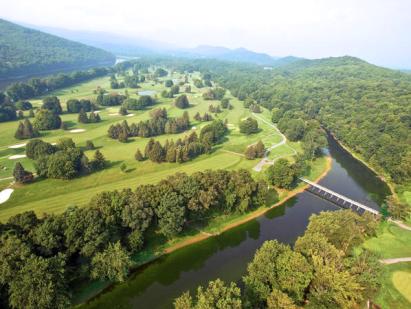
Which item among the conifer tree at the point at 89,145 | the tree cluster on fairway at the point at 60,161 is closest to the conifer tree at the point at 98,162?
the tree cluster on fairway at the point at 60,161

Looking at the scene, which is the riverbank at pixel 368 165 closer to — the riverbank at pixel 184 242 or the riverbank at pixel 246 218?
the riverbank at pixel 246 218

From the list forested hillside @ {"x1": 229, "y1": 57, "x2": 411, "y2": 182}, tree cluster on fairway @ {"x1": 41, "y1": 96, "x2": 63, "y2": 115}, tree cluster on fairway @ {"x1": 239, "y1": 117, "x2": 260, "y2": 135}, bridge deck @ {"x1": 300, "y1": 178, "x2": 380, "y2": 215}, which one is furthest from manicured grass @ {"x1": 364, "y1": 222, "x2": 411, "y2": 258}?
tree cluster on fairway @ {"x1": 41, "y1": 96, "x2": 63, "y2": 115}

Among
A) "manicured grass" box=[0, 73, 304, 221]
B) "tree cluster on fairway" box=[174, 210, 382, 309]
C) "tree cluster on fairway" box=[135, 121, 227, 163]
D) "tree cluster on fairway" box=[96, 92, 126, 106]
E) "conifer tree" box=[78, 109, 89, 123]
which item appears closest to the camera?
"tree cluster on fairway" box=[174, 210, 382, 309]

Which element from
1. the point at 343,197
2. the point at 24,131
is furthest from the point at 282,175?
the point at 24,131

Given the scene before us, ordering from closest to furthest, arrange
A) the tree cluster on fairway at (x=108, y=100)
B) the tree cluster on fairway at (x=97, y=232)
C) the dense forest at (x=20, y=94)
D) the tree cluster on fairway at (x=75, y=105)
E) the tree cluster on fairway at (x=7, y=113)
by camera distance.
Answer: the tree cluster on fairway at (x=97, y=232) → the tree cluster on fairway at (x=7, y=113) → the dense forest at (x=20, y=94) → the tree cluster on fairway at (x=75, y=105) → the tree cluster on fairway at (x=108, y=100)

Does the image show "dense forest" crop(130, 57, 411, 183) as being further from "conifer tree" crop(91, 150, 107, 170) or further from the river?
"conifer tree" crop(91, 150, 107, 170)

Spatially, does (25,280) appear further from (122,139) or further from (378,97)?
(378,97)
